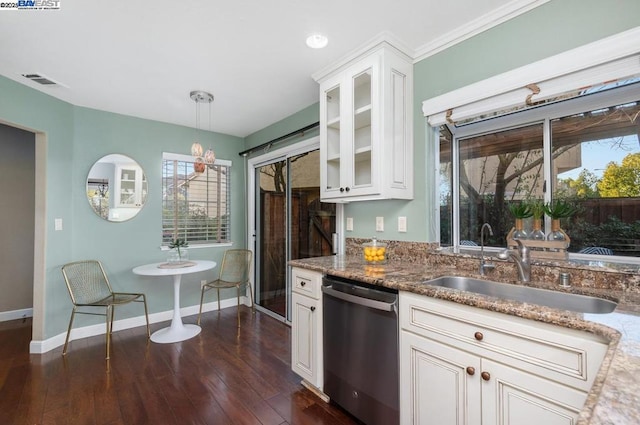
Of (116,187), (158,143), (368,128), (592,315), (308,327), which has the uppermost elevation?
(158,143)

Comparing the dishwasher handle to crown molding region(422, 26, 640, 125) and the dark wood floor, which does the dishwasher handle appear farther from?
crown molding region(422, 26, 640, 125)

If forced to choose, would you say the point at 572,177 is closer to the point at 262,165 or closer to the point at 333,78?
the point at 333,78

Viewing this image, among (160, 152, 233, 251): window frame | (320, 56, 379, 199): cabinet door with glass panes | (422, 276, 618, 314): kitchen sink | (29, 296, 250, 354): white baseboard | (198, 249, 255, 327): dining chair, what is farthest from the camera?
(198, 249, 255, 327): dining chair

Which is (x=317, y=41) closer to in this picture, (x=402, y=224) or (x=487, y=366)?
(x=402, y=224)

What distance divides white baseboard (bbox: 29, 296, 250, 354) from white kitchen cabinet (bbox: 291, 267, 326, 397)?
222cm

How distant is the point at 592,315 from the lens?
1.05m

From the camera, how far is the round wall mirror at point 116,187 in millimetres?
3305

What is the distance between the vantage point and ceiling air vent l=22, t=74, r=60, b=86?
2499mm

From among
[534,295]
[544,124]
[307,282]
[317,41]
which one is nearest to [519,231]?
[534,295]

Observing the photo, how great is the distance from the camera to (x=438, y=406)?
1.41 meters

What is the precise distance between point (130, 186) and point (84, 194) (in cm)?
44

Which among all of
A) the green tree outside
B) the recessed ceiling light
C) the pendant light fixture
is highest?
the recessed ceiling light

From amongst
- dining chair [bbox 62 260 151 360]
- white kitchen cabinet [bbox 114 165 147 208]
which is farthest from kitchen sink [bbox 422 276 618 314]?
white kitchen cabinet [bbox 114 165 147 208]

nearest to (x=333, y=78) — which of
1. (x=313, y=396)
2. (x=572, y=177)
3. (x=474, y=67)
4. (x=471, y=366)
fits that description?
(x=474, y=67)
